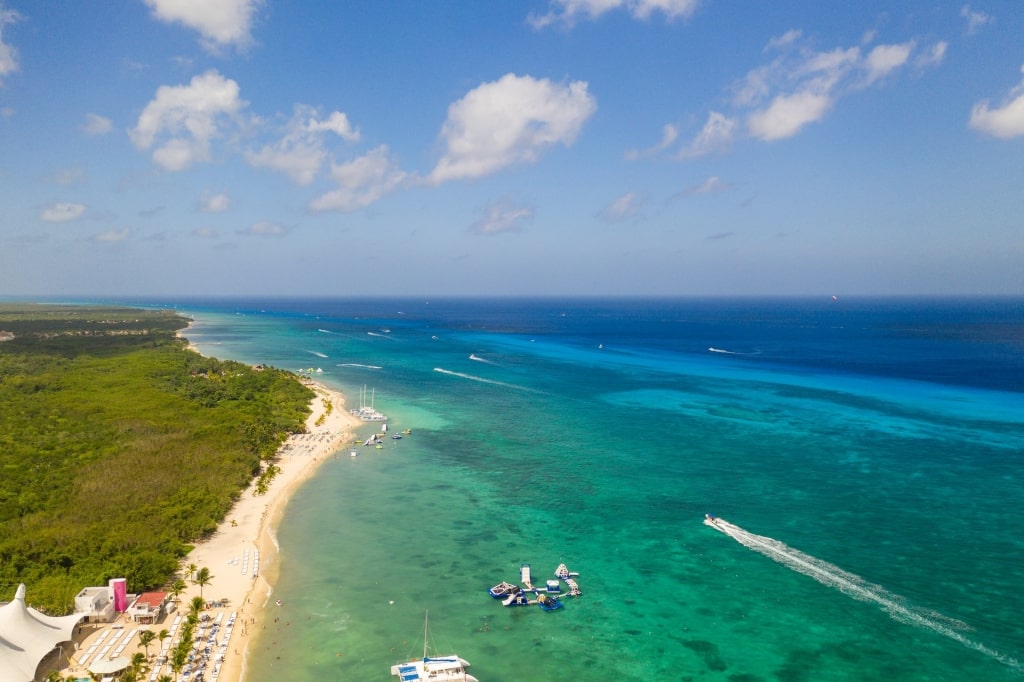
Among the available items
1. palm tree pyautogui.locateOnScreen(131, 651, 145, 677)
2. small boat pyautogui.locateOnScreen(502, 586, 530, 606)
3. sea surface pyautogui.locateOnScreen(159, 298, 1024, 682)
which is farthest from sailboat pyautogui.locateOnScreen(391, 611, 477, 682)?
palm tree pyautogui.locateOnScreen(131, 651, 145, 677)

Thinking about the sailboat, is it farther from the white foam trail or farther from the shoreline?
the white foam trail

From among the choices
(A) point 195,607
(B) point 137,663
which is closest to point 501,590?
(A) point 195,607

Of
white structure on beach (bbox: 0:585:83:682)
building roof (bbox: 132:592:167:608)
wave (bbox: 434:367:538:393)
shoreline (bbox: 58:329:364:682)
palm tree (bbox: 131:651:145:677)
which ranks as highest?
wave (bbox: 434:367:538:393)

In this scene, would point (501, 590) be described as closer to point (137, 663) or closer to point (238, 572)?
point (238, 572)

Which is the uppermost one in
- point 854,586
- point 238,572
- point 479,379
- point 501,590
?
point 479,379

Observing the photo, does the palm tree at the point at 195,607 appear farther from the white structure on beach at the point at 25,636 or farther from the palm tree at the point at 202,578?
the white structure on beach at the point at 25,636

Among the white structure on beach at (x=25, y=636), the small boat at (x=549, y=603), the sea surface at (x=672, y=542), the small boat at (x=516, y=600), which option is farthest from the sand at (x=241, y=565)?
the small boat at (x=549, y=603)
